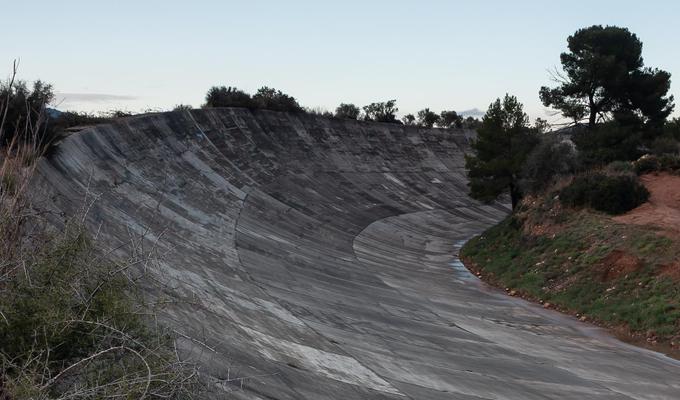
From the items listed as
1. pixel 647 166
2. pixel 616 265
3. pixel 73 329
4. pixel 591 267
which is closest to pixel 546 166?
pixel 647 166

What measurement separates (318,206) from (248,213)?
1171 cm

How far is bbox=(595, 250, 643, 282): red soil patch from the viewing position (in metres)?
28.4

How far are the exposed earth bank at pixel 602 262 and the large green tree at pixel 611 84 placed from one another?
11.4 m

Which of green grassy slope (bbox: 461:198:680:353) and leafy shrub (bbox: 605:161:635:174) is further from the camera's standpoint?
leafy shrub (bbox: 605:161:635:174)

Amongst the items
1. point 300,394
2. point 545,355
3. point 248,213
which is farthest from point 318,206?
point 300,394

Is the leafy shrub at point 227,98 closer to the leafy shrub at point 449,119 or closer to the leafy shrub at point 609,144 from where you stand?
the leafy shrub at point 609,144

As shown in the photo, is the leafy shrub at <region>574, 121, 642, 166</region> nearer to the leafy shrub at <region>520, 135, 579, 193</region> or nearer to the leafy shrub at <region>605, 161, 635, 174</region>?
the leafy shrub at <region>520, 135, 579, 193</region>

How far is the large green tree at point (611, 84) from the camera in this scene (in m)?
49.0

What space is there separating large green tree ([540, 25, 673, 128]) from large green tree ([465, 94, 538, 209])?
362 cm

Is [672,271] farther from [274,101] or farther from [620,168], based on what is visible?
[274,101]

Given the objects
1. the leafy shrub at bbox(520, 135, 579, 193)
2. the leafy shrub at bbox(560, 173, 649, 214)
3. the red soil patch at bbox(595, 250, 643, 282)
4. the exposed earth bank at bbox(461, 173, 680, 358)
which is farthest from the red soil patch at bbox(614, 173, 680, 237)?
the leafy shrub at bbox(520, 135, 579, 193)

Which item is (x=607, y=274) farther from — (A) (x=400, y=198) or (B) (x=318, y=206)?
(A) (x=400, y=198)

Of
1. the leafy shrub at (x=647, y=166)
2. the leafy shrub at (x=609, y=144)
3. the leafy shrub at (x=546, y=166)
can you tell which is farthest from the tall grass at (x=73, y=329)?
the leafy shrub at (x=609, y=144)

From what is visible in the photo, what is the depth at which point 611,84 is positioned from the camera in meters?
48.4
